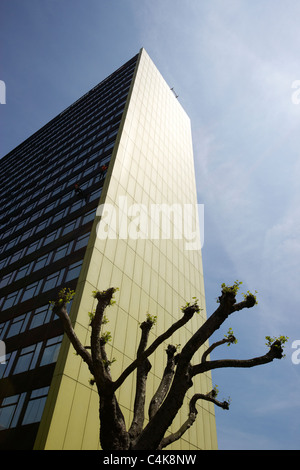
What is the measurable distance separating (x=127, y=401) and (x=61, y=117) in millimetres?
60433

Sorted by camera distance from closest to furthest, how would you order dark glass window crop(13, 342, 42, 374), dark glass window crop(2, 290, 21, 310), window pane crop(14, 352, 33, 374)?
Result: dark glass window crop(13, 342, 42, 374), window pane crop(14, 352, 33, 374), dark glass window crop(2, 290, 21, 310)

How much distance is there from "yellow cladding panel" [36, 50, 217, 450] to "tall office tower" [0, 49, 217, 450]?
0.25ft

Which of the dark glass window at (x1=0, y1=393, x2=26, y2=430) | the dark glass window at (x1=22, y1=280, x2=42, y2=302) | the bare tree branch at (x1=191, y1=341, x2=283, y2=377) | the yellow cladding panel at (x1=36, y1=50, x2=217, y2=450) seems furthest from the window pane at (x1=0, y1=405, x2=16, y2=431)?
the bare tree branch at (x1=191, y1=341, x2=283, y2=377)

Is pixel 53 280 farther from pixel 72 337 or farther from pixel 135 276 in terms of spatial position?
pixel 72 337

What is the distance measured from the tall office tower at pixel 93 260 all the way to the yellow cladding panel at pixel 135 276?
0.25 feet

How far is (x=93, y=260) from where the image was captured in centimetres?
1920

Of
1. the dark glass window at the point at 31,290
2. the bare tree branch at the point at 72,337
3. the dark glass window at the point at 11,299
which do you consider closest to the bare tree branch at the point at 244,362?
the bare tree branch at the point at 72,337

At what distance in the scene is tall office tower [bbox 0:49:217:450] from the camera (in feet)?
49.1

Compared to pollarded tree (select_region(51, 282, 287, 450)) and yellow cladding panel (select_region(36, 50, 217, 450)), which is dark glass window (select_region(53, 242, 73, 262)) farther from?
pollarded tree (select_region(51, 282, 287, 450))

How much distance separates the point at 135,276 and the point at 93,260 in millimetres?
3935

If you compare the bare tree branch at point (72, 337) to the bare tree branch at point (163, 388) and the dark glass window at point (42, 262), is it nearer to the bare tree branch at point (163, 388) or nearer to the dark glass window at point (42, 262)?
the bare tree branch at point (163, 388)

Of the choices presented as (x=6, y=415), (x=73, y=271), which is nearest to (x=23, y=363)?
(x=6, y=415)
